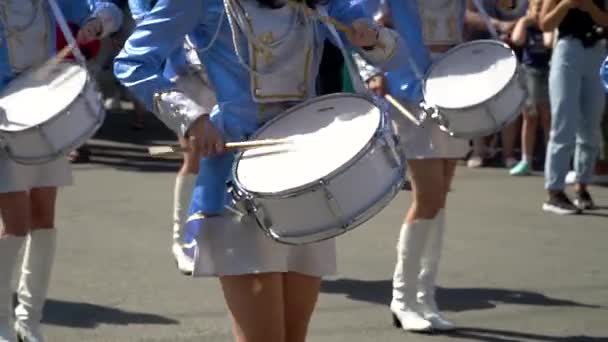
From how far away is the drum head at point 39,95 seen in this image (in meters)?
4.60

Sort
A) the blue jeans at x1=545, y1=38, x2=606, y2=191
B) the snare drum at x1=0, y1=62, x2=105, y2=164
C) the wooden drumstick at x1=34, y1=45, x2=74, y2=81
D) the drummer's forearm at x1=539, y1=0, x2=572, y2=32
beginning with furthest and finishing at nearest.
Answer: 1. the blue jeans at x1=545, y1=38, x2=606, y2=191
2. the drummer's forearm at x1=539, y1=0, x2=572, y2=32
3. the wooden drumstick at x1=34, y1=45, x2=74, y2=81
4. the snare drum at x1=0, y1=62, x2=105, y2=164

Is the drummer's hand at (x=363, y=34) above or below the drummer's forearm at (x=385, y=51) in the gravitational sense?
above

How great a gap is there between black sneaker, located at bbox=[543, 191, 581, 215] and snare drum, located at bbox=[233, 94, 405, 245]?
6086 millimetres

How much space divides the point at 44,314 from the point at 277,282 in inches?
117

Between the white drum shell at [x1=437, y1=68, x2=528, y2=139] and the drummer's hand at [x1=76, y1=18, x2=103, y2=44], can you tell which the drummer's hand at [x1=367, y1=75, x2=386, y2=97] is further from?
the drummer's hand at [x1=76, y1=18, x2=103, y2=44]

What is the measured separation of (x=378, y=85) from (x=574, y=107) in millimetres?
3998

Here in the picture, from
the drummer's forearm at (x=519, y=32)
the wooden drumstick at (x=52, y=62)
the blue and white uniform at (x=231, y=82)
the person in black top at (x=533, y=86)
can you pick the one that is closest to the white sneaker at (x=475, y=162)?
the person in black top at (x=533, y=86)

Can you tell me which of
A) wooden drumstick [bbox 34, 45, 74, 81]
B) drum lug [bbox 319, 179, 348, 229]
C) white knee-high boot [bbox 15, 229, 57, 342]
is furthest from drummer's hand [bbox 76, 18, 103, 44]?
drum lug [bbox 319, 179, 348, 229]

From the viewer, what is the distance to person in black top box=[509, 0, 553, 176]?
423 inches

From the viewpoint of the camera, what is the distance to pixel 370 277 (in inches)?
274

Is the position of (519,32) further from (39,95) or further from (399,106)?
(39,95)

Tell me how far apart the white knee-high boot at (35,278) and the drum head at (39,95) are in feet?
2.26

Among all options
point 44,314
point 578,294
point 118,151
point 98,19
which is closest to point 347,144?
point 98,19

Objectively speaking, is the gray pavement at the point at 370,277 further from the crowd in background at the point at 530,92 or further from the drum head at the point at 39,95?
the drum head at the point at 39,95
